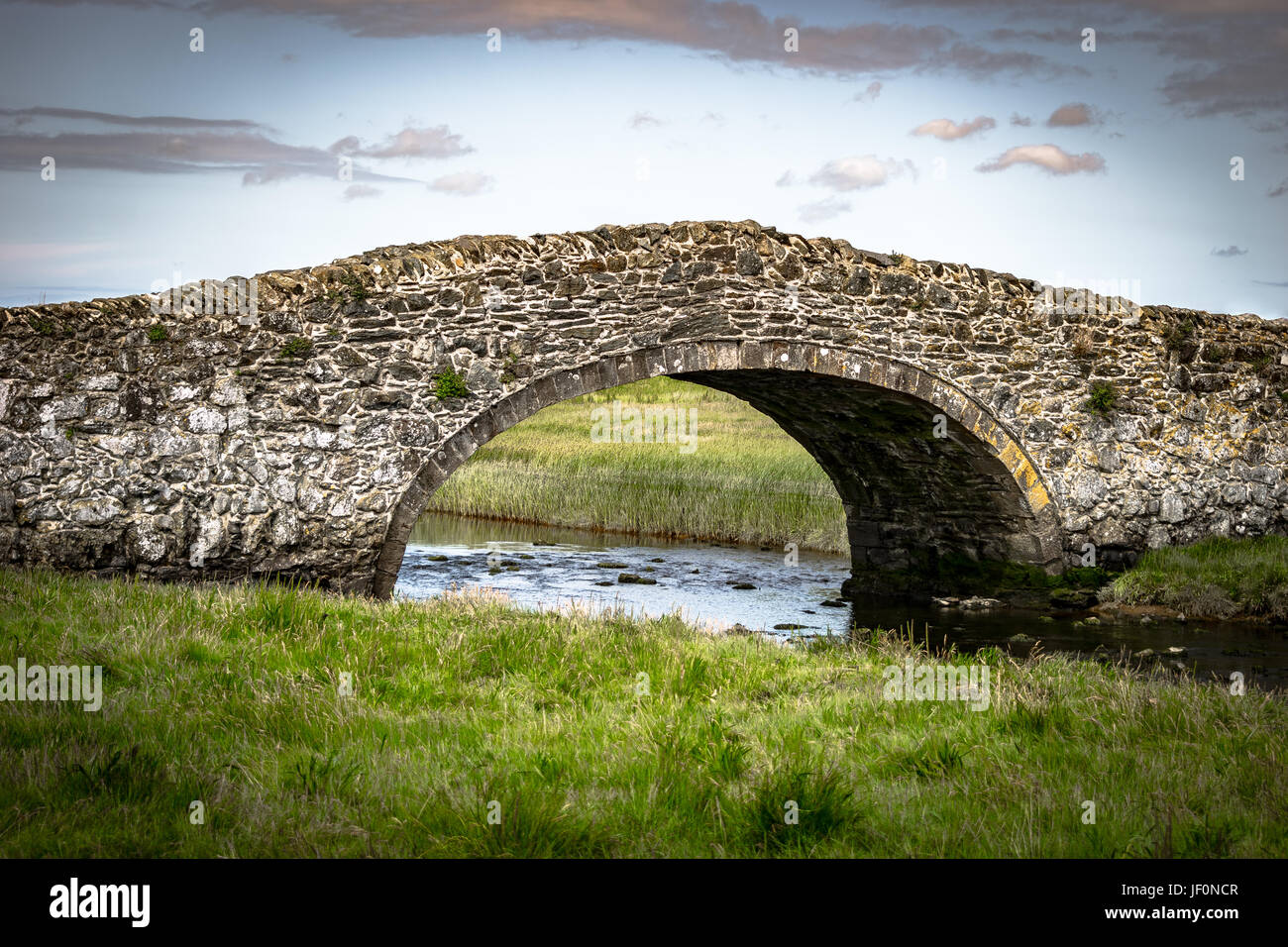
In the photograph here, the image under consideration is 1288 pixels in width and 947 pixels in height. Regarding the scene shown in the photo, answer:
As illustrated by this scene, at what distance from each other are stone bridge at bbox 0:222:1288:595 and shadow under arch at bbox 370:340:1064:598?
4 cm

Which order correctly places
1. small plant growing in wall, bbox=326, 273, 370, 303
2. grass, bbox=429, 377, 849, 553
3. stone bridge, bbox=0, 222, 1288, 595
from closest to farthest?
1. stone bridge, bbox=0, 222, 1288, 595
2. small plant growing in wall, bbox=326, 273, 370, 303
3. grass, bbox=429, 377, 849, 553

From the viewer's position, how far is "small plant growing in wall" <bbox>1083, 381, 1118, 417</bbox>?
14.7 m

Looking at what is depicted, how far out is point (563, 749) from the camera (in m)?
5.78

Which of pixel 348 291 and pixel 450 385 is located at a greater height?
pixel 348 291

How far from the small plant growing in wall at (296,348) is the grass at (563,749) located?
11.1 ft

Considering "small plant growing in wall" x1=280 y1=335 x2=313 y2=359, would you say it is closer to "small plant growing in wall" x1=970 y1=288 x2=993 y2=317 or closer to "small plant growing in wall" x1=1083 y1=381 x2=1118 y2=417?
"small plant growing in wall" x1=970 y1=288 x2=993 y2=317

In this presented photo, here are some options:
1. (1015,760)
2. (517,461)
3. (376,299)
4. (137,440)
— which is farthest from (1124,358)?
(517,461)

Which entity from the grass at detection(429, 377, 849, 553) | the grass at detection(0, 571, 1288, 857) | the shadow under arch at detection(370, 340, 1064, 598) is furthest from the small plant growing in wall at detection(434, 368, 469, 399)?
the grass at detection(429, 377, 849, 553)

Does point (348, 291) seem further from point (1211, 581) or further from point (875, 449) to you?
point (1211, 581)

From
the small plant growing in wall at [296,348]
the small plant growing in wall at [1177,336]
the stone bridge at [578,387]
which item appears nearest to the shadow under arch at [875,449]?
the stone bridge at [578,387]

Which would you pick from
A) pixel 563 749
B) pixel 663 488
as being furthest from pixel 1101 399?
pixel 563 749

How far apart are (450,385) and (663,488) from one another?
11847mm

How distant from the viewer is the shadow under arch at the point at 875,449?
12031mm
